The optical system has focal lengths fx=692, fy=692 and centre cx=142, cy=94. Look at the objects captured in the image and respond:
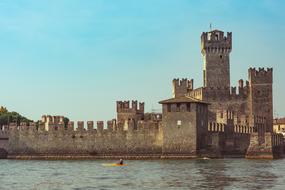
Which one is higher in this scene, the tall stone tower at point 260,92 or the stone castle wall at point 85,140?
the tall stone tower at point 260,92

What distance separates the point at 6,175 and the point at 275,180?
15856 millimetres

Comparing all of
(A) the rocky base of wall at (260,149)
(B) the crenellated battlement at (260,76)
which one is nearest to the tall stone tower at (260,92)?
(B) the crenellated battlement at (260,76)

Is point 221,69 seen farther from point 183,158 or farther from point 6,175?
point 6,175

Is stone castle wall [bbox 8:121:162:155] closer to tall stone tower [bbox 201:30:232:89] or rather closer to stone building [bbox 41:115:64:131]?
stone building [bbox 41:115:64:131]

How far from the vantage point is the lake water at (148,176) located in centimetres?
3322

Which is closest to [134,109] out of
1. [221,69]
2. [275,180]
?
[221,69]

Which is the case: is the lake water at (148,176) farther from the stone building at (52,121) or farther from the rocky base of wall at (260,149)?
the stone building at (52,121)

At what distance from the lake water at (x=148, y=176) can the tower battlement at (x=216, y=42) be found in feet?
74.9

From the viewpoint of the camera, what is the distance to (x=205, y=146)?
5306 cm

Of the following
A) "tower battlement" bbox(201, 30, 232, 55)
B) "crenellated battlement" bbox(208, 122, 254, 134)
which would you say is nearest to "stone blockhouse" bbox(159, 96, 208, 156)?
"crenellated battlement" bbox(208, 122, 254, 134)

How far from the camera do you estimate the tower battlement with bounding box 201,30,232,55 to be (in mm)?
70312

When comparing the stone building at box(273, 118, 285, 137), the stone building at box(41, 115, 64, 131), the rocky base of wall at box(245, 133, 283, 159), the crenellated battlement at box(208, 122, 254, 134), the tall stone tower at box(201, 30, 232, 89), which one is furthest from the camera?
the stone building at box(273, 118, 285, 137)

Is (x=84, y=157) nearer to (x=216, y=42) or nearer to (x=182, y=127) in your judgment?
(x=182, y=127)

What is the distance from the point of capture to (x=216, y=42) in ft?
231
